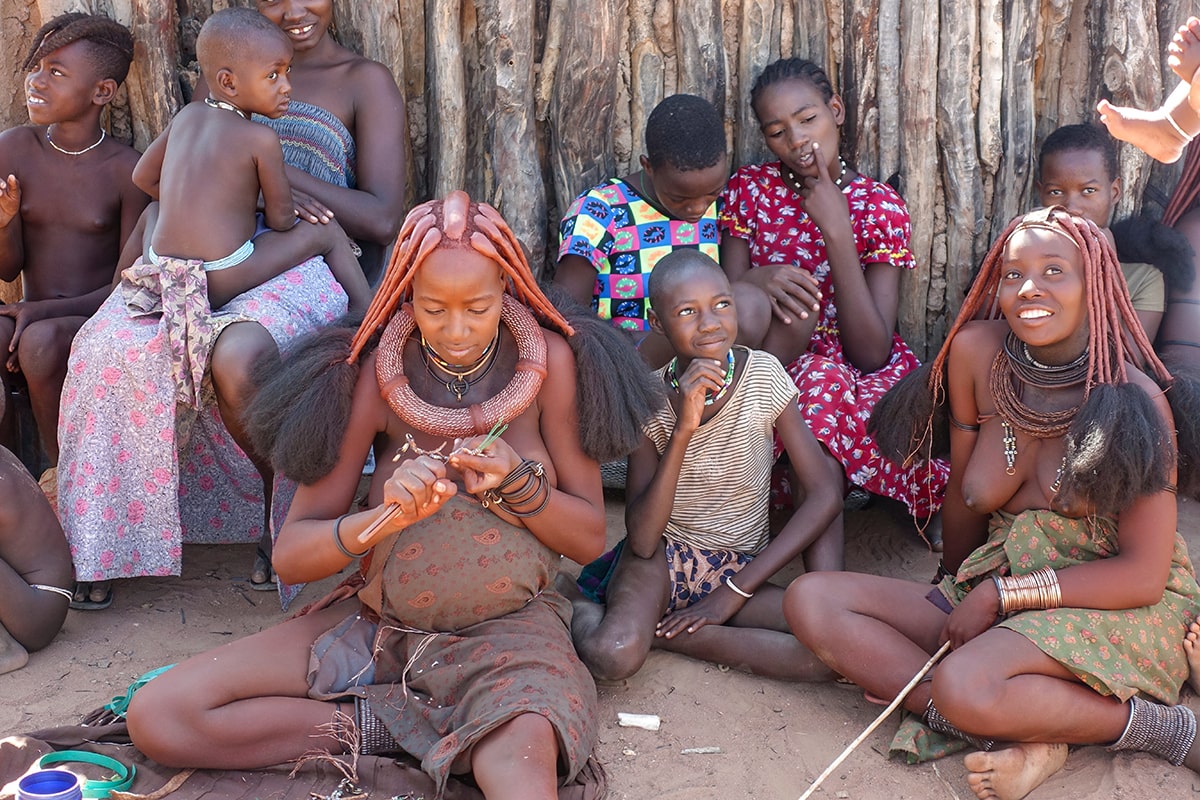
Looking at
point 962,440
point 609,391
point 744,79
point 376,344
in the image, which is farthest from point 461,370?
point 744,79

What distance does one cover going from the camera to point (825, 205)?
13.7 feet

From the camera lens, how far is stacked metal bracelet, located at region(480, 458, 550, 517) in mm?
2883

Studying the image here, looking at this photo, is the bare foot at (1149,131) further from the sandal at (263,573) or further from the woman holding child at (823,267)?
the sandal at (263,573)

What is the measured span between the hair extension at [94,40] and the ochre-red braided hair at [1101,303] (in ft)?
9.83

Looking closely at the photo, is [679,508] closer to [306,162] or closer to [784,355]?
[784,355]

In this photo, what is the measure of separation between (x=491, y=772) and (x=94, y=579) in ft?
5.47

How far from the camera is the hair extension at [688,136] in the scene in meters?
4.10

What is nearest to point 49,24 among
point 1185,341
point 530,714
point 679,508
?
point 679,508

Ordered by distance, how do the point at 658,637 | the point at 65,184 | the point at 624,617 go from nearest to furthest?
the point at 624,617, the point at 658,637, the point at 65,184

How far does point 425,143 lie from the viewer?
478 centimetres

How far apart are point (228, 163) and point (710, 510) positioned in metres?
1.76

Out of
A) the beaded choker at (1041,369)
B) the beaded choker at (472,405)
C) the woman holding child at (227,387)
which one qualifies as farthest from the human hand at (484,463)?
the beaded choker at (1041,369)

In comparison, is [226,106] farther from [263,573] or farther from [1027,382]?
[1027,382]

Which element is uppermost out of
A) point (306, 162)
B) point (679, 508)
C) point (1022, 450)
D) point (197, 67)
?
point (197, 67)
